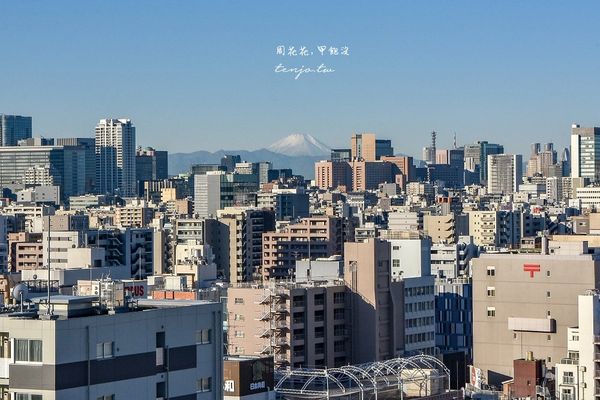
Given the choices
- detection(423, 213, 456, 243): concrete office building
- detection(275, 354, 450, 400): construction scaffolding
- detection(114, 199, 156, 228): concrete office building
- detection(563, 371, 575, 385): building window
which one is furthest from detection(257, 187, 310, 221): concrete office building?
detection(275, 354, 450, 400): construction scaffolding

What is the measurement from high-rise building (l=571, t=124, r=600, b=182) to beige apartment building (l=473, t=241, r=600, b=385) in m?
138

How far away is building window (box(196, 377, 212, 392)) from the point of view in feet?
62.7

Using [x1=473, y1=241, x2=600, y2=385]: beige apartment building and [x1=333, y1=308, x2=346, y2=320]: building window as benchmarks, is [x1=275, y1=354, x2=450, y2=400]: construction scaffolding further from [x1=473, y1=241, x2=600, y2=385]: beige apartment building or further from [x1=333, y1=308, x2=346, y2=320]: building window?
[x1=333, y1=308, x2=346, y2=320]: building window

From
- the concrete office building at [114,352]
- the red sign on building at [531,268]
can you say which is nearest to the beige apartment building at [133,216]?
the red sign on building at [531,268]

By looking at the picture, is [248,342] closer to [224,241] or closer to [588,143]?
[224,241]

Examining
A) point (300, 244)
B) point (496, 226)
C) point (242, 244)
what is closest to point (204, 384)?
point (300, 244)

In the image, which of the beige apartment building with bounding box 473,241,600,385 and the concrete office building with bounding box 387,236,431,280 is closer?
the beige apartment building with bounding box 473,241,600,385

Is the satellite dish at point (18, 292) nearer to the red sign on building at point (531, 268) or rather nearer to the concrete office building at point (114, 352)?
the concrete office building at point (114, 352)

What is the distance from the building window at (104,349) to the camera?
17.5 metres

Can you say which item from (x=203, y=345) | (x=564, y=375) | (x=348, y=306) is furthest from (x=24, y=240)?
(x=203, y=345)

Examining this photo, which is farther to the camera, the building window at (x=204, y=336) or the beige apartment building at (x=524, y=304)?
the beige apartment building at (x=524, y=304)

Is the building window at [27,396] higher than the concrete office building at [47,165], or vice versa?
the concrete office building at [47,165]

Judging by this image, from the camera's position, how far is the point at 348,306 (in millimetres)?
39406

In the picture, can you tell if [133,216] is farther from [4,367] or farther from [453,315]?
[4,367]
